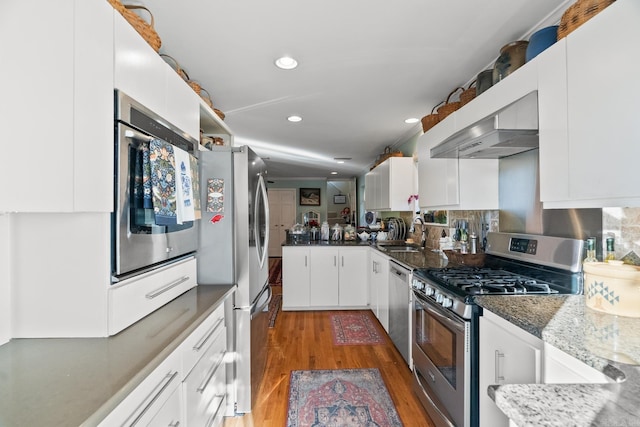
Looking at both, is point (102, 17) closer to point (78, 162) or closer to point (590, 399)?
point (78, 162)

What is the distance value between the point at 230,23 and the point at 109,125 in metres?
0.96

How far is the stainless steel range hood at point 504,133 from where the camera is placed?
4.47ft

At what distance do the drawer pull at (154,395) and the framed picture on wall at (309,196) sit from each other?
25.4ft

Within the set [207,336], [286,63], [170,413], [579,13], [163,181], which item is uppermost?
[286,63]

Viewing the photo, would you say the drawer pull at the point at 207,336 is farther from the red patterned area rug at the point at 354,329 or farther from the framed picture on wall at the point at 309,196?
the framed picture on wall at the point at 309,196

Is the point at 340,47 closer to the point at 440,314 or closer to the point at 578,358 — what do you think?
the point at 440,314

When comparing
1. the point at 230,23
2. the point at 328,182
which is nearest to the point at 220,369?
the point at 230,23

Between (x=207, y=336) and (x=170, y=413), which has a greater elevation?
(x=207, y=336)

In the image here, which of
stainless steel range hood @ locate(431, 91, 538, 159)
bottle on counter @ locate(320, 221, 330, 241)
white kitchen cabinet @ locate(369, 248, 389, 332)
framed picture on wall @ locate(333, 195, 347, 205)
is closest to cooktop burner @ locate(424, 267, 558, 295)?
stainless steel range hood @ locate(431, 91, 538, 159)

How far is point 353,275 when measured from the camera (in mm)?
3721

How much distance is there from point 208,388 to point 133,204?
0.92 m

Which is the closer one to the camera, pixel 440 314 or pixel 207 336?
pixel 207 336

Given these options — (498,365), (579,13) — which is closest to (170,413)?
(498,365)

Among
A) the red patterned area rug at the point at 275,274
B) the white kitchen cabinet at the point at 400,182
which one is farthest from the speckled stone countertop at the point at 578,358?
the red patterned area rug at the point at 275,274
